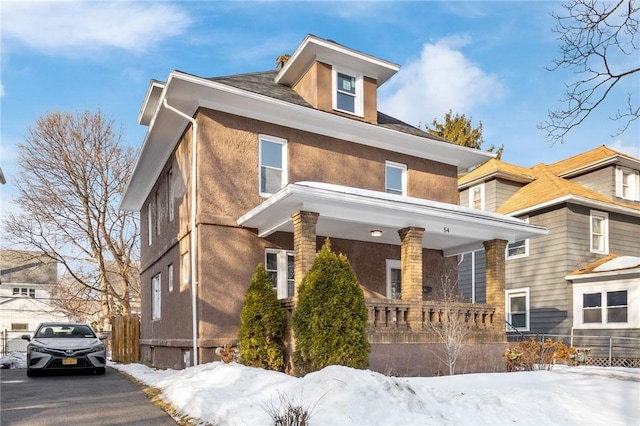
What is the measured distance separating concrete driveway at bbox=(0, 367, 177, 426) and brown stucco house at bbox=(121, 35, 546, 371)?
228cm

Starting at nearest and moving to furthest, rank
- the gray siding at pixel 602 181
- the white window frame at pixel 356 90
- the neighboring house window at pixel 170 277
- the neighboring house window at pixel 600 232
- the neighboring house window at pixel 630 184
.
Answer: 1. the white window frame at pixel 356 90
2. the neighboring house window at pixel 170 277
3. the neighboring house window at pixel 600 232
4. the gray siding at pixel 602 181
5. the neighboring house window at pixel 630 184

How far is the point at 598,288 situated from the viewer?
679 inches

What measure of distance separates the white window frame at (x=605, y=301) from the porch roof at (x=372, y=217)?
18.6 ft

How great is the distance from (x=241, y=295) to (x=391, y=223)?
379 cm

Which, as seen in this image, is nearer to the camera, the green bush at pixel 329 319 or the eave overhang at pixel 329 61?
the green bush at pixel 329 319

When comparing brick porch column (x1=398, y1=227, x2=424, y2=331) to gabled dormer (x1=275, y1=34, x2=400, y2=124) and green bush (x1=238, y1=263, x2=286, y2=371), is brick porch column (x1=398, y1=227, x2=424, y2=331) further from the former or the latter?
gabled dormer (x1=275, y1=34, x2=400, y2=124)

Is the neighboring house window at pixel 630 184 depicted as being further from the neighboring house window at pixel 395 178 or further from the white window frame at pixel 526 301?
the neighboring house window at pixel 395 178

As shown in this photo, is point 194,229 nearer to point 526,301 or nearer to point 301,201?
point 301,201

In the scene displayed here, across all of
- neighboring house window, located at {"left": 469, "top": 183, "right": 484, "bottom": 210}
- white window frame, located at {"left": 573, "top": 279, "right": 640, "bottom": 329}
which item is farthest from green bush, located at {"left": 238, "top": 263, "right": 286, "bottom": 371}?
neighboring house window, located at {"left": 469, "top": 183, "right": 484, "bottom": 210}

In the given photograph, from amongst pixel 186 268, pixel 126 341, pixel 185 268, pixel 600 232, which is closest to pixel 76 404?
pixel 186 268

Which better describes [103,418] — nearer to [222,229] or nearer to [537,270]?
[222,229]

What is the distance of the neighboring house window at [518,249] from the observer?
19945 millimetres

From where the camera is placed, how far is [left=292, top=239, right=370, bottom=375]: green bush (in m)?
9.03

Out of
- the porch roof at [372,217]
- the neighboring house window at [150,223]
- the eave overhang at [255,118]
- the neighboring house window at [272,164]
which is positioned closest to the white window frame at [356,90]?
the eave overhang at [255,118]
